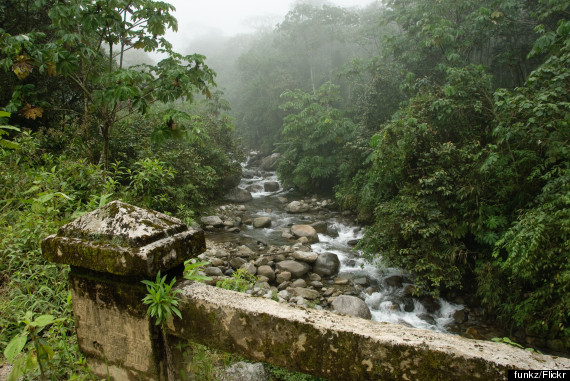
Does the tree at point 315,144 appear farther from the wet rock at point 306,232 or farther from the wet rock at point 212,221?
the wet rock at point 212,221

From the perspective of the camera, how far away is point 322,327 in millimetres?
1197

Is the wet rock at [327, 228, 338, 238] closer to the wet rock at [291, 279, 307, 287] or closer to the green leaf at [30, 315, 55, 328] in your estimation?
the wet rock at [291, 279, 307, 287]

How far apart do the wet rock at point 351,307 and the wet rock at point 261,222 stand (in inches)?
187

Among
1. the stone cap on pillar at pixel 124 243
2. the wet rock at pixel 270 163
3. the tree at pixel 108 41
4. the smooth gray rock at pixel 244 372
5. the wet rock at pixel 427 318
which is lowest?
the wet rock at pixel 427 318

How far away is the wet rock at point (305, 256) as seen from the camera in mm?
7320

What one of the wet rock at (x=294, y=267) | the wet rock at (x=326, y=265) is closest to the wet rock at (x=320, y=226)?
the wet rock at (x=326, y=265)

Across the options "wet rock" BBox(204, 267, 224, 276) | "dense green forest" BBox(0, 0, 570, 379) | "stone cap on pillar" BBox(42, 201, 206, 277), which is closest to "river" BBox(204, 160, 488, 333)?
"dense green forest" BBox(0, 0, 570, 379)

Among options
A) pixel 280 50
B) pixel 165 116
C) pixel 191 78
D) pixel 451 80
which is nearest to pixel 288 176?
pixel 451 80

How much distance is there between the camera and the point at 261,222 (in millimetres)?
10172

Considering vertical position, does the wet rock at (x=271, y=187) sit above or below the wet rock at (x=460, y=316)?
above

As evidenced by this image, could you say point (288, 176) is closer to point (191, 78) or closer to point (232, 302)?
point (191, 78)

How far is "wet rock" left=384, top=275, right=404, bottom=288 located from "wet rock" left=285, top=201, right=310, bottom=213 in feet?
17.9

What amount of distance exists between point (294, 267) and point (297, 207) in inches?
203

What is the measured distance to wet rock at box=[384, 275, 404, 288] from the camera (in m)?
6.62
